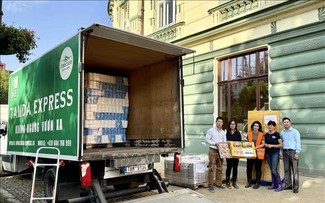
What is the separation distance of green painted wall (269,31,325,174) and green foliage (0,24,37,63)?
6447 millimetres

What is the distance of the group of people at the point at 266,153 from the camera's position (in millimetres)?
7004

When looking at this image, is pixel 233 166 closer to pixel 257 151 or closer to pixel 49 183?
pixel 257 151

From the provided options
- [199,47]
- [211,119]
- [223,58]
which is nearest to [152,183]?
[211,119]

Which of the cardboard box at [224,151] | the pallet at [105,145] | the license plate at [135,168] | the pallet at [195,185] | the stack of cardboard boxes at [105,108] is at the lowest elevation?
the pallet at [195,185]

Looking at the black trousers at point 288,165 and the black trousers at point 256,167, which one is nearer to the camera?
the black trousers at point 288,165

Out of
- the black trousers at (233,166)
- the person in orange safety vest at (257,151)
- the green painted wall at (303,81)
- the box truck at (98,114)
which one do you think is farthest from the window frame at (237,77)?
the box truck at (98,114)

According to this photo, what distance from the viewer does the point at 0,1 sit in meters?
6.57

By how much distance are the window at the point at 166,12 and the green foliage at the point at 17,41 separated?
7206 mm

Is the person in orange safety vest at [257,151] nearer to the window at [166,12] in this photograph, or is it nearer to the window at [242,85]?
the window at [242,85]

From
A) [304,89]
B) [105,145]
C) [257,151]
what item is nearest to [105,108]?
[105,145]

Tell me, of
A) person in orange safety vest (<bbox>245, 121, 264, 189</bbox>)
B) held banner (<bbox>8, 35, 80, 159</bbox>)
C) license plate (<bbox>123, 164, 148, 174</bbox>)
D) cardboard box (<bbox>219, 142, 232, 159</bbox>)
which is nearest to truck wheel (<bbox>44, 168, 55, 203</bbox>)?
held banner (<bbox>8, 35, 80, 159</bbox>)

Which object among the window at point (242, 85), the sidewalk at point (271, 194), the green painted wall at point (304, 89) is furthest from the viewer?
the window at point (242, 85)

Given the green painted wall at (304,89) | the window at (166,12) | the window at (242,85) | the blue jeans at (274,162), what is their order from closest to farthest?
the blue jeans at (274,162)
the green painted wall at (304,89)
the window at (242,85)
the window at (166,12)

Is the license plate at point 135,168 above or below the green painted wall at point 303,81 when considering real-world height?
below
